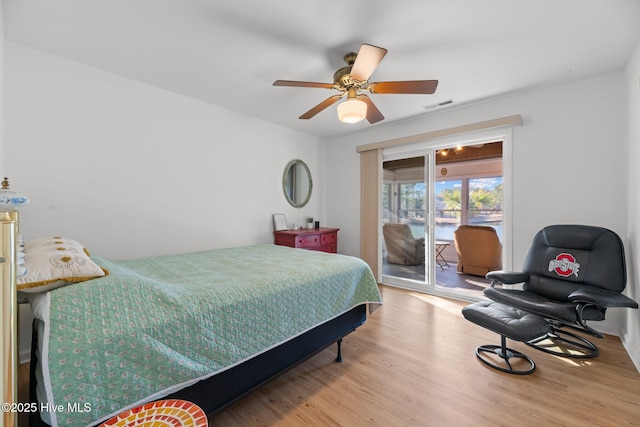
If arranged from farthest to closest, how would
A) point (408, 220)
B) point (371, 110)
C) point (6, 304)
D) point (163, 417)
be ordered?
point (408, 220), point (371, 110), point (163, 417), point (6, 304)

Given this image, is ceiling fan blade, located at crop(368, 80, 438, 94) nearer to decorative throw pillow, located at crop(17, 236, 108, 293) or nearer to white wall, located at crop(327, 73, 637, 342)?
white wall, located at crop(327, 73, 637, 342)

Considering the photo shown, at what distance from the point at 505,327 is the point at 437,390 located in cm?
66

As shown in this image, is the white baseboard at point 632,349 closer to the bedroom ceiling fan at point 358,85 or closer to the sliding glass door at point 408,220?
the sliding glass door at point 408,220

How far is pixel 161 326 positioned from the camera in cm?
118

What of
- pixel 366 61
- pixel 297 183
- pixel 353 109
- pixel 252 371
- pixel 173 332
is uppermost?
pixel 366 61

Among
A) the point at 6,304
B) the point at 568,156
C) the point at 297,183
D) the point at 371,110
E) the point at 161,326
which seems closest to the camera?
the point at 6,304

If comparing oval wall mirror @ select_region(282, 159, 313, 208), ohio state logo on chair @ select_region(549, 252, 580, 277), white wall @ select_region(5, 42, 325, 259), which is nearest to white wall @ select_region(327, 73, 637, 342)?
ohio state logo on chair @ select_region(549, 252, 580, 277)

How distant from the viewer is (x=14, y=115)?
2115mm

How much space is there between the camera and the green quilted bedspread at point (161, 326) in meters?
0.96

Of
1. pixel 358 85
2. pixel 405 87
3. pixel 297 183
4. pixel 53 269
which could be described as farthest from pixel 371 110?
pixel 53 269

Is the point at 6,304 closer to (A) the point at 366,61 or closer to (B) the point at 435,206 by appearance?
(A) the point at 366,61

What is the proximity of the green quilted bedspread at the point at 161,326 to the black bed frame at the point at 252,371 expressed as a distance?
79 mm

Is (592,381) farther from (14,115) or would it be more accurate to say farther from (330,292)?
(14,115)

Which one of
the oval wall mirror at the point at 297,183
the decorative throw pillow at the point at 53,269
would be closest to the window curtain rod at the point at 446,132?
the oval wall mirror at the point at 297,183
